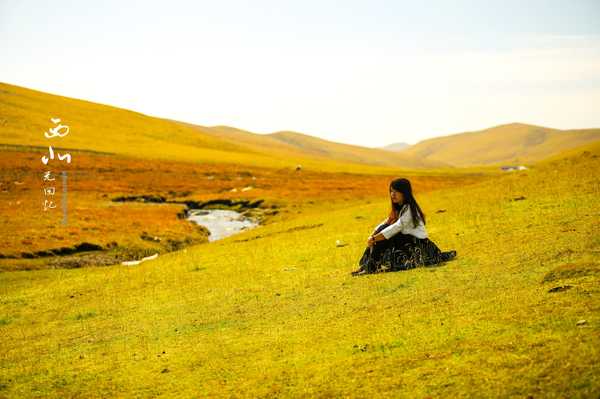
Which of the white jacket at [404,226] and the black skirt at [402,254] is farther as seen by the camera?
the black skirt at [402,254]

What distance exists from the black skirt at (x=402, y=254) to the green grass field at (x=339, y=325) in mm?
720

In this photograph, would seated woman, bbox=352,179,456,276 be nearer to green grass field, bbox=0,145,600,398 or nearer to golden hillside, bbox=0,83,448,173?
green grass field, bbox=0,145,600,398

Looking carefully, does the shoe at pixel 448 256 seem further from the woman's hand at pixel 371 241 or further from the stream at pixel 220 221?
the stream at pixel 220 221

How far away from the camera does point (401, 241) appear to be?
18.6 m

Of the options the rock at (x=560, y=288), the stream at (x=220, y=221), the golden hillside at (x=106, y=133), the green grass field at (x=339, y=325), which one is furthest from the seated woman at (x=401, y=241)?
the golden hillside at (x=106, y=133)

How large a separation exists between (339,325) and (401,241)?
5649mm

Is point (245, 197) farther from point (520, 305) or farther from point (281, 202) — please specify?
point (520, 305)

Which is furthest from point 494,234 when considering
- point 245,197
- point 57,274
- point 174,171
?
point 174,171

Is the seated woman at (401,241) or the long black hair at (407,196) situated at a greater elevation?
the long black hair at (407,196)

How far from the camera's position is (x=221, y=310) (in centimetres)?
1741

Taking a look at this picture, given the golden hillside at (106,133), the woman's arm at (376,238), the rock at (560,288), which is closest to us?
the rock at (560,288)

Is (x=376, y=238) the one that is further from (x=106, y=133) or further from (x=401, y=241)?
(x=106, y=133)

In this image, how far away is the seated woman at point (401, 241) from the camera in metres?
18.0

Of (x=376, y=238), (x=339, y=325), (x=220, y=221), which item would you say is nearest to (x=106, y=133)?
(x=220, y=221)
